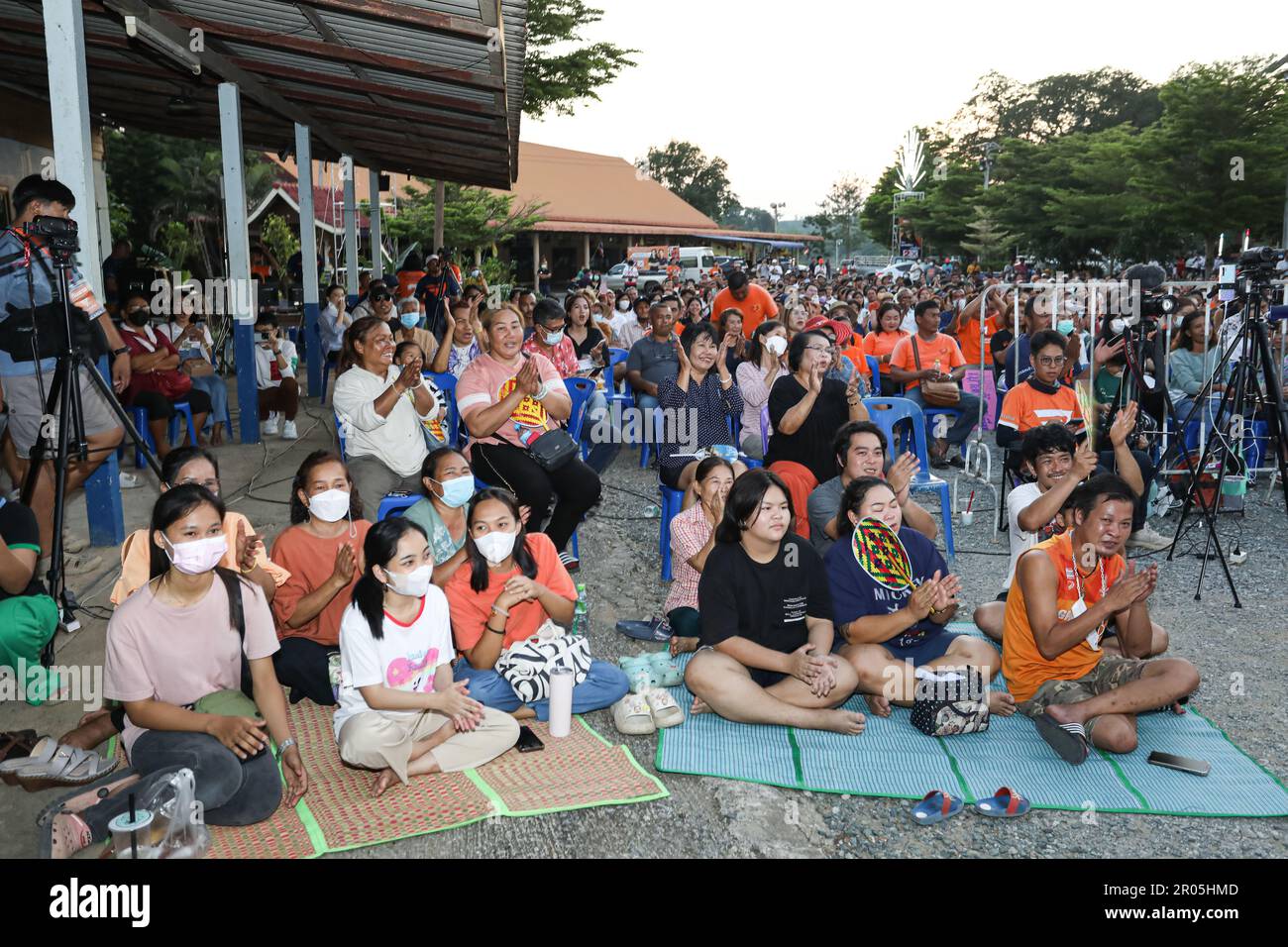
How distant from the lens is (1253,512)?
7484mm

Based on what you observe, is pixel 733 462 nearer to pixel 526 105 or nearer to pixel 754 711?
pixel 754 711

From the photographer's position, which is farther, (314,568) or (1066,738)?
(314,568)

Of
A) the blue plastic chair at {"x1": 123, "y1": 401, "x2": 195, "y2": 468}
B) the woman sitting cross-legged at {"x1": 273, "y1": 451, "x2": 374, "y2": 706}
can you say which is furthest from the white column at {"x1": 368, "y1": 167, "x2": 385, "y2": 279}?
the woman sitting cross-legged at {"x1": 273, "y1": 451, "x2": 374, "y2": 706}

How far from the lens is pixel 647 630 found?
5.10 m

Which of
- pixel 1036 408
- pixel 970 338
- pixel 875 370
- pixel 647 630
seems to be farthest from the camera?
pixel 970 338

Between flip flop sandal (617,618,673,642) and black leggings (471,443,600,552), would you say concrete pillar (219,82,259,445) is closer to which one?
black leggings (471,443,600,552)

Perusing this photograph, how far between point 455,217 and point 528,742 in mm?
21600

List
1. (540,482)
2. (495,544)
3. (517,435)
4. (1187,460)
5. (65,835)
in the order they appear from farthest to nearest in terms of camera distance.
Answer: (1187,460), (517,435), (540,482), (495,544), (65,835)

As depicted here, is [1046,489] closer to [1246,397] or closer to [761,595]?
[761,595]

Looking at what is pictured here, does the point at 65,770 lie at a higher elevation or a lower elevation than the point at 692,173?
lower

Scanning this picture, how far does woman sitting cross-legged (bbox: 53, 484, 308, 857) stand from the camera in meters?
3.22

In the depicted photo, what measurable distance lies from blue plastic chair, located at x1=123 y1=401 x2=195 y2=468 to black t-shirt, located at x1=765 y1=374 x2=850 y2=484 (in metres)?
4.23

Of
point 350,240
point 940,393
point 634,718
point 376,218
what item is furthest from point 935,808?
point 376,218

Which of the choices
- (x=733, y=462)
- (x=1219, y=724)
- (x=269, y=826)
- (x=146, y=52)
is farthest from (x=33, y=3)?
(x=1219, y=724)
